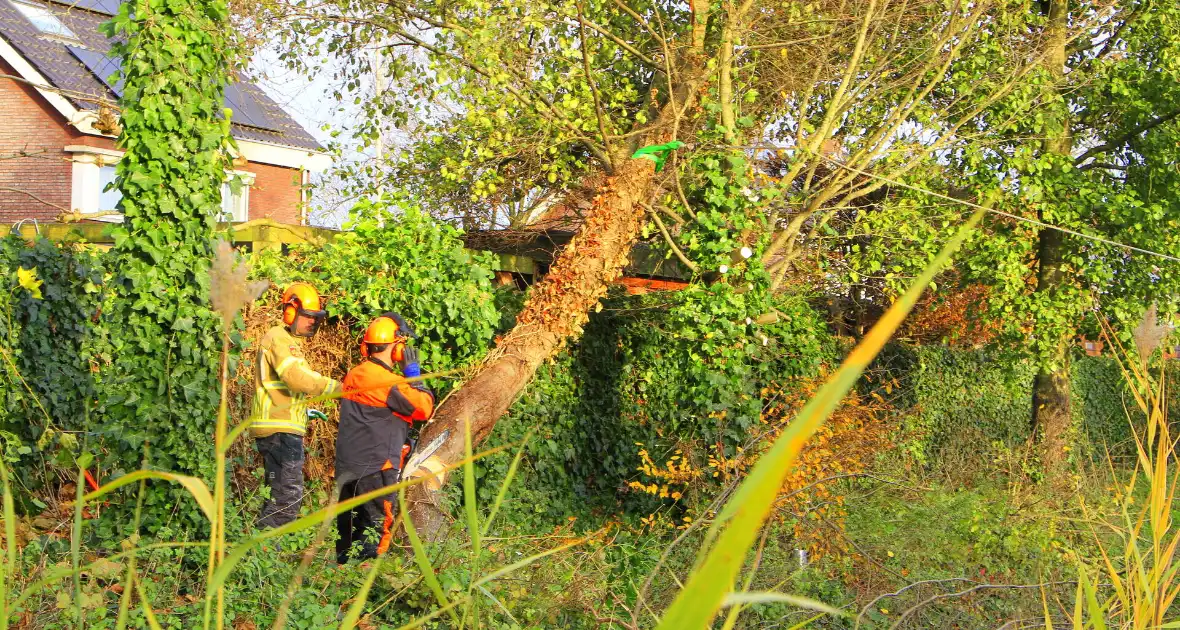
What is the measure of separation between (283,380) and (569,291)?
2835 mm

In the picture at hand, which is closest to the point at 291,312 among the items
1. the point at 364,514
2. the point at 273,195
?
the point at 364,514

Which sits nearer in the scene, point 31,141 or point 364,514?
point 364,514

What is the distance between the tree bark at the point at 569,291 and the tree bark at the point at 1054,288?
4.15 meters

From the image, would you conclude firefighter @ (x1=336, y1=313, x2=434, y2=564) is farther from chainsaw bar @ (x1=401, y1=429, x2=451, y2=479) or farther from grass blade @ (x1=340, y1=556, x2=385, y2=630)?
grass blade @ (x1=340, y1=556, x2=385, y2=630)

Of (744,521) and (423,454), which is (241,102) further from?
(744,521)

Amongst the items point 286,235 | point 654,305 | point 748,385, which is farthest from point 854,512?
point 286,235

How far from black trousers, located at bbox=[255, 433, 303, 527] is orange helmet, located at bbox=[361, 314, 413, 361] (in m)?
0.78

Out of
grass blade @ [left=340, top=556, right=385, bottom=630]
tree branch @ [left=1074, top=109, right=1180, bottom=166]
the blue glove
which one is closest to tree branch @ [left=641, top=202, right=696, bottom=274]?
the blue glove

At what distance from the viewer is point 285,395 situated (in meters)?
6.58

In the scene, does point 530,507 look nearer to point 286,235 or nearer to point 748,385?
point 748,385

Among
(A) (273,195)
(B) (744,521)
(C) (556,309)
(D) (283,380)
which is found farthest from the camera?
(A) (273,195)

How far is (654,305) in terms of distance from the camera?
9.58m

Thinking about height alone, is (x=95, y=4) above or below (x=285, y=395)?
above

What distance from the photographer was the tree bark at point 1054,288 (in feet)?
36.9
